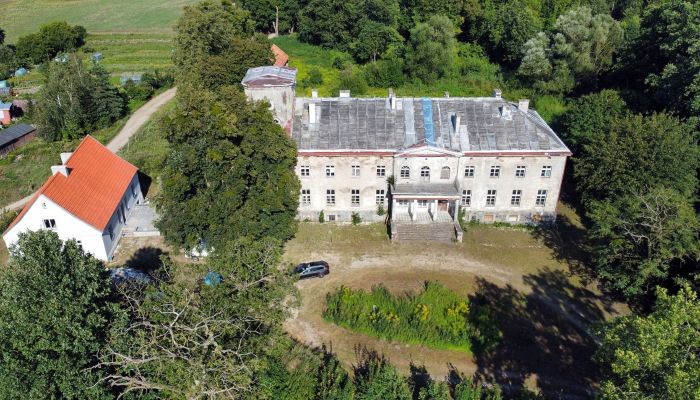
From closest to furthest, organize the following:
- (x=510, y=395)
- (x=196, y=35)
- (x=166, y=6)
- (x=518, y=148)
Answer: (x=510, y=395) → (x=518, y=148) → (x=196, y=35) → (x=166, y=6)

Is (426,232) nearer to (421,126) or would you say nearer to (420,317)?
(421,126)

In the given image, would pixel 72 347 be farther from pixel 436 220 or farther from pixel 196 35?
pixel 196 35

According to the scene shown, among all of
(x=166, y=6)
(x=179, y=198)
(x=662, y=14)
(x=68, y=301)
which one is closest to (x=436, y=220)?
(x=179, y=198)

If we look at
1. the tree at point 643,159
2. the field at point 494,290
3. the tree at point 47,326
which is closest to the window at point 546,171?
the tree at point 643,159

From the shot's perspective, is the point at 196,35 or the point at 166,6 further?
the point at 166,6

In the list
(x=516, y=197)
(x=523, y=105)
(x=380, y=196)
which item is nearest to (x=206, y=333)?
(x=380, y=196)

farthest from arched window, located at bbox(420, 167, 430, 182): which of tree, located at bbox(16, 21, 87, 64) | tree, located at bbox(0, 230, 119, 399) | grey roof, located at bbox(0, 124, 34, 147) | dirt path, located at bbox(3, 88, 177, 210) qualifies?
tree, located at bbox(16, 21, 87, 64)

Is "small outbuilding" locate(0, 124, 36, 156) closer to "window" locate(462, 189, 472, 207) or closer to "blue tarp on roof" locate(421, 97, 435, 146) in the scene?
"blue tarp on roof" locate(421, 97, 435, 146)
